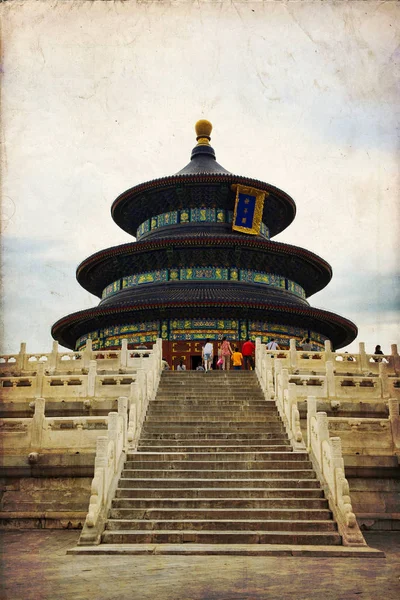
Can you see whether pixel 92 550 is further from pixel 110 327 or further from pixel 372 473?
pixel 110 327

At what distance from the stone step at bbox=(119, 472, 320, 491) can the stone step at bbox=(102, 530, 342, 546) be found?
4.55 feet

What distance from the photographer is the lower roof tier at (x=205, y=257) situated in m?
29.9

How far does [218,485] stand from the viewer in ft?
35.3

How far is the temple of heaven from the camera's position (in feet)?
93.5

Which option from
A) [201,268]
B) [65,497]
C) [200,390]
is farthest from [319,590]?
[201,268]

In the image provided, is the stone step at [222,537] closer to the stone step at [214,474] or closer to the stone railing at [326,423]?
the stone railing at [326,423]

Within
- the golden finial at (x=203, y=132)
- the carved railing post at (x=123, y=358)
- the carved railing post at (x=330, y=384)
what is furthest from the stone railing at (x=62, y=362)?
the golden finial at (x=203, y=132)

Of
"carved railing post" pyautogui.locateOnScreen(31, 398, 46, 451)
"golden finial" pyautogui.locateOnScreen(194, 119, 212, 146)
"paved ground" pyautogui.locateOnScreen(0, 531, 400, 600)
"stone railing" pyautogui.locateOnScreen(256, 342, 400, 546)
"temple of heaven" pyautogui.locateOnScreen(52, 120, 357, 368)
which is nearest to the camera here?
"paved ground" pyautogui.locateOnScreen(0, 531, 400, 600)

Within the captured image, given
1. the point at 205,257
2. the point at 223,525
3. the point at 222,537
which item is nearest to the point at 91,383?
the point at 223,525

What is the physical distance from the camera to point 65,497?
36.8ft

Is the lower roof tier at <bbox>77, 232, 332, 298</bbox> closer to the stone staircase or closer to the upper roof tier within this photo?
the upper roof tier

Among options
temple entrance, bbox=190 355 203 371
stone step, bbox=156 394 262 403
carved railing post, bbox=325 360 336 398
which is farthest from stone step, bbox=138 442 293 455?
temple entrance, bbox=190 355 203 371

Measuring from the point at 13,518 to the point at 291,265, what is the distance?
23691 millimetres

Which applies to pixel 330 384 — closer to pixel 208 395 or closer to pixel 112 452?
pixel 208 395
